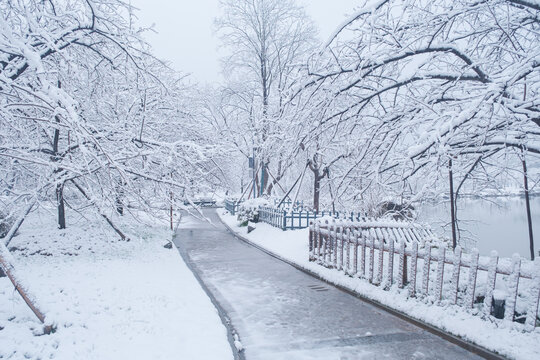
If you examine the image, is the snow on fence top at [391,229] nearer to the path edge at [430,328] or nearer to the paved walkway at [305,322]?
the path edge at [430,328]

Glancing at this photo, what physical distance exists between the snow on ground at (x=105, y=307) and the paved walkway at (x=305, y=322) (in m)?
0.58

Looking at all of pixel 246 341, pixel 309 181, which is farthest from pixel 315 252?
pixel 309 181

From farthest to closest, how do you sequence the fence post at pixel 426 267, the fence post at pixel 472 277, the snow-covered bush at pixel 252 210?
the snow-covered bush at pixel 252 210 < the fence post at pixel 426 267 < the fence post at pixel 472 277

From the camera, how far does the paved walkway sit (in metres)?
5.09

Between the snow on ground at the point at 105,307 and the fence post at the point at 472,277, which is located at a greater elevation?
the fence post at the point at 472,277

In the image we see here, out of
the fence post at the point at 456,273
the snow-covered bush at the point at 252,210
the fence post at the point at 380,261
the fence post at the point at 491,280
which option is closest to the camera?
the fence post at the point at 491,280

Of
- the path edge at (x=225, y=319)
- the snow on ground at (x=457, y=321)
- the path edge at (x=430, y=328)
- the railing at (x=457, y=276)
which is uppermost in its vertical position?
the railing at (x=457, y=276)

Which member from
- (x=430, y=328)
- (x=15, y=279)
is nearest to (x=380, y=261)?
(x=430, y=328)

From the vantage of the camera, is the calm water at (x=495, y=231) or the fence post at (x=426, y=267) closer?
the fence post at (x=426, y=267)

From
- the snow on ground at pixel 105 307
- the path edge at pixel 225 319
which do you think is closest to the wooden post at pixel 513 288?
the path edge at pixel 225 319

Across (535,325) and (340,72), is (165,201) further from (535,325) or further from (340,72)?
(535,325)

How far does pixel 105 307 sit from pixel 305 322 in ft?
11.0

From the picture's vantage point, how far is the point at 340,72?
5.32 m

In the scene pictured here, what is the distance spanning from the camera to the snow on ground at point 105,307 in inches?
184
